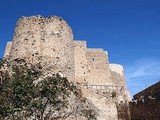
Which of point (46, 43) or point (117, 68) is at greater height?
point (117, 68)

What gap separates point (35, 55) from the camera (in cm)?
1777

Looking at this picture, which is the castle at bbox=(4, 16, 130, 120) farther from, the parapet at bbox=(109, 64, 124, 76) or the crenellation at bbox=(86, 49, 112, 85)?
the parapet at bbox=(109, 64, 124, 76)

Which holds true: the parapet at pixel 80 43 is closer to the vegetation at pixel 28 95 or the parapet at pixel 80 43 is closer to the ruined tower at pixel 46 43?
the ruined tower at pixel 46 43

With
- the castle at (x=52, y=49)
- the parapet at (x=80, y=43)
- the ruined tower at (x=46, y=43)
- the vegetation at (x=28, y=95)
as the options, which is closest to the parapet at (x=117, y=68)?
the parapet at (x=80, y=43)

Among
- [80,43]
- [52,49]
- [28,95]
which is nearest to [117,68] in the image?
[80,43]

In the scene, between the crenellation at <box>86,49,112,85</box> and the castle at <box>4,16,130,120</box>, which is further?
the crenellation at <box>86,49,112,85</box>

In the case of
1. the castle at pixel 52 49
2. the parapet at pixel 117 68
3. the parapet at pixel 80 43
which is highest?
the parapet at pixel 80 43

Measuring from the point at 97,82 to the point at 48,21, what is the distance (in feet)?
40.7

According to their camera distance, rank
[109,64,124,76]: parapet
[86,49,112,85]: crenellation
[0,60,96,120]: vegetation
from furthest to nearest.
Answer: [109,64,124,76]: parapet
[86,49,112,85]: crenellation
[0,60,96,120]: vegetation

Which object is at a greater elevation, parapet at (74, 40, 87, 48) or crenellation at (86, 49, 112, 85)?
parapet at (74, 40, 87, 48)

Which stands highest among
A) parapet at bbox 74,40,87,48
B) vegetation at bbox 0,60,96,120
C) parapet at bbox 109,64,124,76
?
parapet at bbox 74,40,87,48

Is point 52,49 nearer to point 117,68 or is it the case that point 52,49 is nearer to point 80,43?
point 80,43

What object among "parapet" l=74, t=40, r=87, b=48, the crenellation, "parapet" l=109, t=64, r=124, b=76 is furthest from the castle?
"parapet" l=109, t=64, r=124, b=76

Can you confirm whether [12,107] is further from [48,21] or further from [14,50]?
[48,21]
